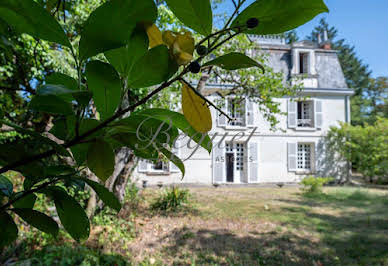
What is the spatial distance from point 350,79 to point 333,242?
1892cm

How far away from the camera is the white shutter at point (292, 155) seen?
911 cm

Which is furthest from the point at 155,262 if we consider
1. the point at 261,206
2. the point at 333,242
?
the point at 261,206

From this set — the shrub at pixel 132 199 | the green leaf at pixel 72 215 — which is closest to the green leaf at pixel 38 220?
the green leaf at pixel 72 215

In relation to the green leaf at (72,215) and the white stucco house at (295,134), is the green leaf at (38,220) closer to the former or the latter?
the green leaf at (72,215)

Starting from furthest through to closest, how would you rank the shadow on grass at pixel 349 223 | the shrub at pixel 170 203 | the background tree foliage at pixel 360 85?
the background tree foliage at pixel 360 85, the shrub at pixel 170 203, the shadow on grass at pixel 349 223

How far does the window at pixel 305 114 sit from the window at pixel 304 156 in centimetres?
77

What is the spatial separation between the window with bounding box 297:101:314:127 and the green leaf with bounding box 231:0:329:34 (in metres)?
10.2

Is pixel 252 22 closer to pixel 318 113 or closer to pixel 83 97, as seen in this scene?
pixel 83 97

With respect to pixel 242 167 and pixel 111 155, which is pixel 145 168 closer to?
pixel 242 167

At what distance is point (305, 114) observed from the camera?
994 cm

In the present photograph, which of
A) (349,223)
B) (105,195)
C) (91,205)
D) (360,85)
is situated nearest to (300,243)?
(349,223)

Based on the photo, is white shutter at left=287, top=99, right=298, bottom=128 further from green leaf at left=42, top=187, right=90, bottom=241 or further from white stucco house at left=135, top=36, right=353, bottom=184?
green leaf at left=42, top=187, right=90, bottom=241

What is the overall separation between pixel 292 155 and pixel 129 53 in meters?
9.62

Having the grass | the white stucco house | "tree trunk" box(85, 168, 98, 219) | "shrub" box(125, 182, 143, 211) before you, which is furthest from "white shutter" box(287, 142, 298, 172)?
"tree trunk" box(85, 168, 98, 219)
